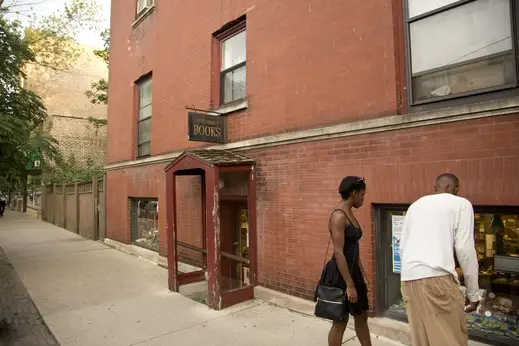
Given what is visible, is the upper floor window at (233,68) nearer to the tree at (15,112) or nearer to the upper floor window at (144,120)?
the upper floor window at (144,120)

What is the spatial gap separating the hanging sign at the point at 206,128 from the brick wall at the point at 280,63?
179mm

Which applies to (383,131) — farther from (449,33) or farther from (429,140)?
(449,33)

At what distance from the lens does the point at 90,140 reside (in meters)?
22.4

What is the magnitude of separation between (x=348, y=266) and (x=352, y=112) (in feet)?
6.95

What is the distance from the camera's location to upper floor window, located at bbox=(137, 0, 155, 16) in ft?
31.0

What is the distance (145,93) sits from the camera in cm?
988

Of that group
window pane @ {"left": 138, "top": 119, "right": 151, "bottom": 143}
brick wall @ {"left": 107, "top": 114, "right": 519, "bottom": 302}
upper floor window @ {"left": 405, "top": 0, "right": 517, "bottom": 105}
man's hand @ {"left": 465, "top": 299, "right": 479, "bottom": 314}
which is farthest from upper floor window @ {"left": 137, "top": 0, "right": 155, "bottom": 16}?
man's hand @ {"left": 465, "top": 299, "right": 479, "bottom": 314}

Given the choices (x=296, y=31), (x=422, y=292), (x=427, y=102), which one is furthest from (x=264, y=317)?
(x=296, y=31)

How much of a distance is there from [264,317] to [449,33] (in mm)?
4175

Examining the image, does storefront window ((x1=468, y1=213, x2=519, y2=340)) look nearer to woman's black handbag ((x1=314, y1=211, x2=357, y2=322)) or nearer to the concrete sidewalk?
the concrete sidewalk

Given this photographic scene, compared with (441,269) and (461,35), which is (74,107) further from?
(441,269)

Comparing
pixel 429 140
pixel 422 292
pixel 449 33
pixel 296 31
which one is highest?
pixel 296 31

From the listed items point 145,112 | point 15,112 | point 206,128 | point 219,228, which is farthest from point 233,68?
point 15,112

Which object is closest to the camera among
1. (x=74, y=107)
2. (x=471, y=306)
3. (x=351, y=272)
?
(x=471, y=306)
